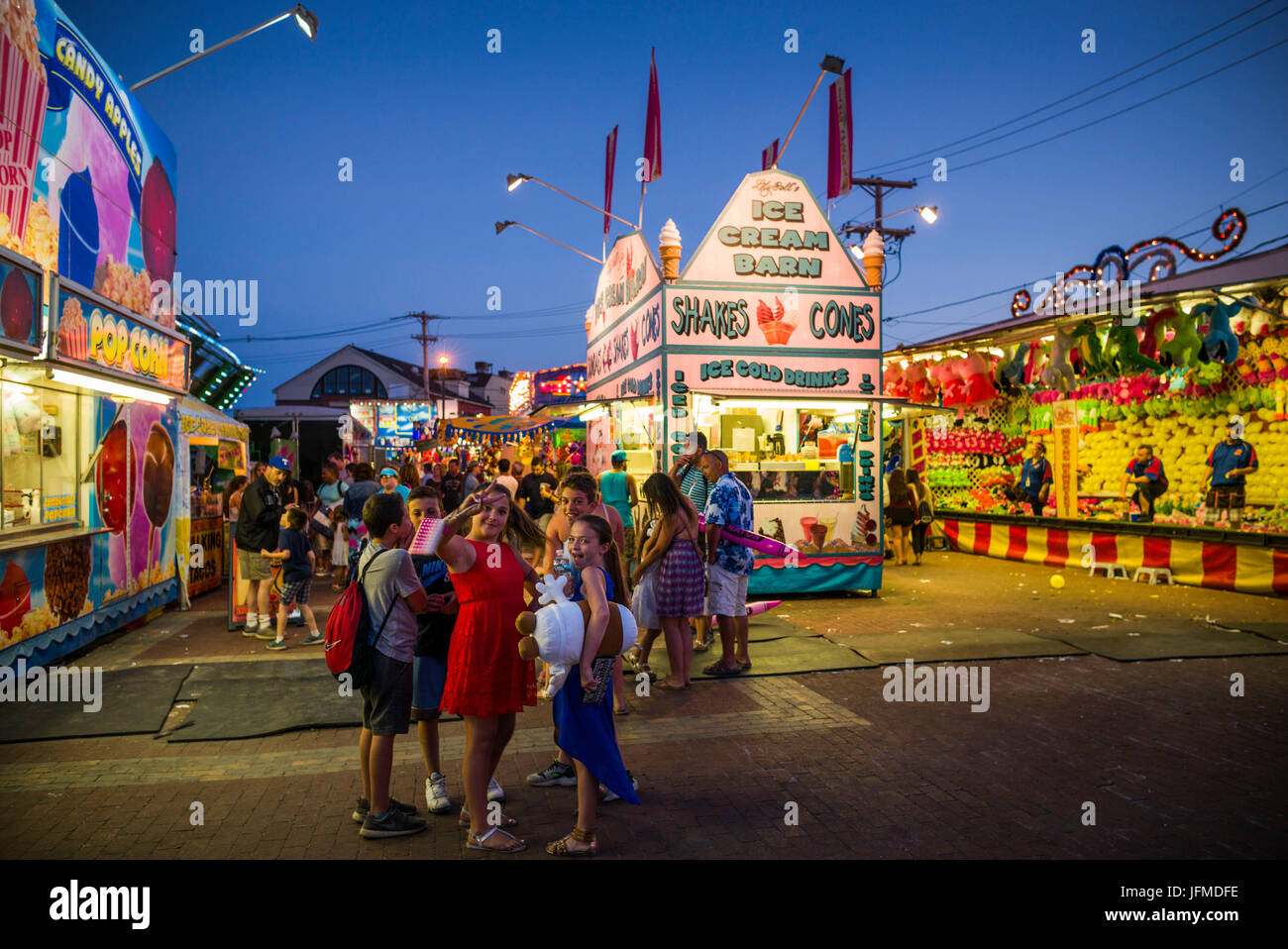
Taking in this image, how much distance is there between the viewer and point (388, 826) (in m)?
4.02

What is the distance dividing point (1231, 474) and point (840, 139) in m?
7.60

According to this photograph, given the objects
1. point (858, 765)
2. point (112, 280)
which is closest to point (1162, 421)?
point (858, 765)

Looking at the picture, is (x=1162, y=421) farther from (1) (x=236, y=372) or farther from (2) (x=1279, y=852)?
(1) (x=236, y=372)

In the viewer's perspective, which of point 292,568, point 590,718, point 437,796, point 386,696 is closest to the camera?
point 590,718

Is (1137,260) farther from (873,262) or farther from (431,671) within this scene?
(431,671)

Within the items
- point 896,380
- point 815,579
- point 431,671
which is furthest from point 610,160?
point 431,671

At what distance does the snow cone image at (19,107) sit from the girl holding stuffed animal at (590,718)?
20.8 ft

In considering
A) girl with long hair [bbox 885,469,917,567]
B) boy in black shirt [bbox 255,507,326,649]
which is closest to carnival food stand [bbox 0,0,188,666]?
boy in black shirt [bbox 255,507,326,649]

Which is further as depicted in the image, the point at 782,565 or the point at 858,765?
the point at 782,565

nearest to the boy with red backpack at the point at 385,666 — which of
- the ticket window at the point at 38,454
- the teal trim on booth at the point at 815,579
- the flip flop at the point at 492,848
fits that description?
the flip flop at the point at 492,848

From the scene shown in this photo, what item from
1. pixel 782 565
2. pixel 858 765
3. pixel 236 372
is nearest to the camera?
pixel 858 765

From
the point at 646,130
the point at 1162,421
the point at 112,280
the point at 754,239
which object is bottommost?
the point at 1162,421
